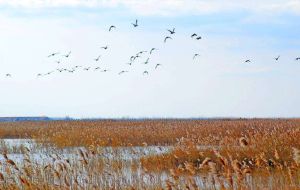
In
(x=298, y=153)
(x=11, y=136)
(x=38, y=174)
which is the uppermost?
(x=11, y=136)

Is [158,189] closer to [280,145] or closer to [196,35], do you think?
[196,35]

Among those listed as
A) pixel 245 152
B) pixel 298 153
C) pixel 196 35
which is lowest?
pixel 298 153

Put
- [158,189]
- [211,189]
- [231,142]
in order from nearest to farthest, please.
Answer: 1. [158,189]
2. [211,189]
3. [231,142]

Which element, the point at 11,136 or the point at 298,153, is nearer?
the point at 298,153

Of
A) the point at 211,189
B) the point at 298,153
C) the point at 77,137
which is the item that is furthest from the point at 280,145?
the point at 77,137

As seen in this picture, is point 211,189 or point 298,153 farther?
point 211,189

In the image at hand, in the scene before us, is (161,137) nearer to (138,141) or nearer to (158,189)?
(138,141)

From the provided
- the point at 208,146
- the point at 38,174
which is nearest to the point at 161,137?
the point at 208,146

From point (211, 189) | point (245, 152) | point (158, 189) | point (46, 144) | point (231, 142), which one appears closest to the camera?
point (158, 189)

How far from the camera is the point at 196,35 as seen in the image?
1318 cm

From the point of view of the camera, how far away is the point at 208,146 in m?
17.8

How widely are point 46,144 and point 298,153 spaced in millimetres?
20603

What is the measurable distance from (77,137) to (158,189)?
57.7 feet

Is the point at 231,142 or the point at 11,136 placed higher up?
the point at 11,136
